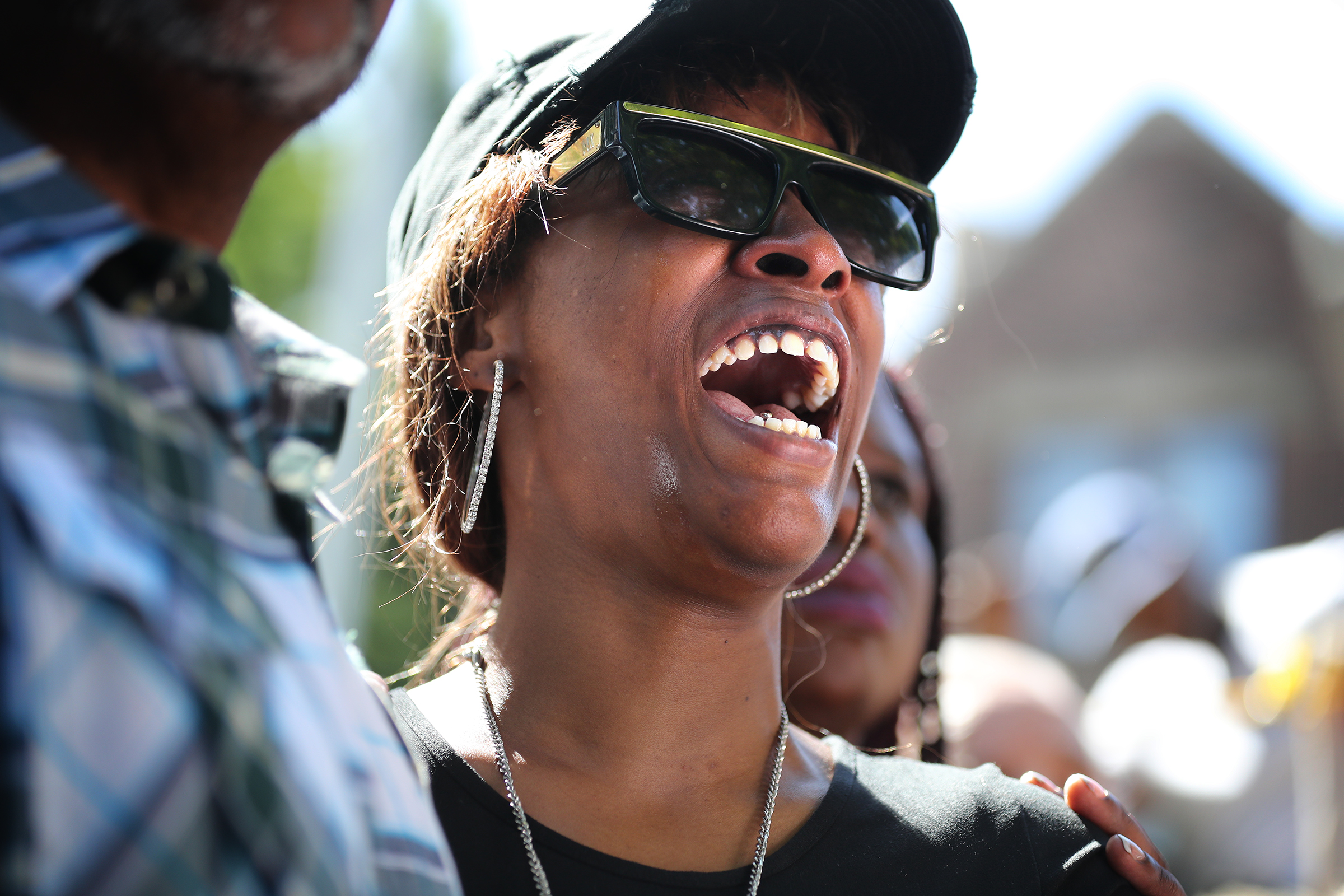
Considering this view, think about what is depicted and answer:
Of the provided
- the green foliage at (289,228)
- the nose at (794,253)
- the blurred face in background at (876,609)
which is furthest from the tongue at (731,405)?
the green foliage at (289,228)

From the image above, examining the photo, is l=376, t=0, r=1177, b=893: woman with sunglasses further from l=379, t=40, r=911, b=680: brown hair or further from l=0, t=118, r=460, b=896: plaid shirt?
l=0, t=118, r=460, b=896: plaid shirt

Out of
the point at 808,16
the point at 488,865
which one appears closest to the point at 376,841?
the point at 488,865

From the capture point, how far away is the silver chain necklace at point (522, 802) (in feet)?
5.12

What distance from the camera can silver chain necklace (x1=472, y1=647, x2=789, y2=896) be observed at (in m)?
1.56

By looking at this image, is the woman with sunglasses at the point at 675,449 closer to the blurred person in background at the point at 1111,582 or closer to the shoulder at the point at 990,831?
the shoulder at the point at 990,831

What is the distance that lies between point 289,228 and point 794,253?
563 inches

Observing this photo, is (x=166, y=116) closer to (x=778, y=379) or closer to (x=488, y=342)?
(x=488, y=342)

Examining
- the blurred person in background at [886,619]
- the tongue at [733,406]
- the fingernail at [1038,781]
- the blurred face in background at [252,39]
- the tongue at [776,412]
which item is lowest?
the blurred person in background at [886,619]

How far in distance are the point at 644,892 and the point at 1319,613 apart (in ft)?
14.9

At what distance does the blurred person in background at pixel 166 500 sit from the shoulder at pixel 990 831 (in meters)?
0.89

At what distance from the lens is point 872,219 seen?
6.39 ft

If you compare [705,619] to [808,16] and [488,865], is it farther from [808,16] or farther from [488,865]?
[808,16]

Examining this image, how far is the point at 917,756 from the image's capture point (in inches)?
124

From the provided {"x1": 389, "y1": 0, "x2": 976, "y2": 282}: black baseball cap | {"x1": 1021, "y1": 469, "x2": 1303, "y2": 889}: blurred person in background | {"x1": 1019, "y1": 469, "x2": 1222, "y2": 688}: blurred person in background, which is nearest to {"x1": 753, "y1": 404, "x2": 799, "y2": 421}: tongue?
{"x1": 389, "y1": 0, "x2": 976, "y2": 282}: black baseball cap
